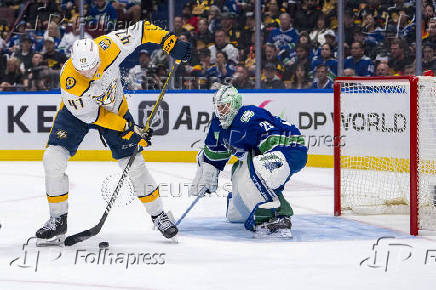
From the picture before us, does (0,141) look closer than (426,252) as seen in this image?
No

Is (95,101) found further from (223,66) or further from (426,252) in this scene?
(223,66)

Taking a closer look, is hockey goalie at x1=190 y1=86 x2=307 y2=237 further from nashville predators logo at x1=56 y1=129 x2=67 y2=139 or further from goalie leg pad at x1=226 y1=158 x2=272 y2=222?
nashville predators logo at x1=56 y1=129 x2=67 y2=139

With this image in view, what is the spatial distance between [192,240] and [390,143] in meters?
2.79

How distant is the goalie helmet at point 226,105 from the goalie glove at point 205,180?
30 cm

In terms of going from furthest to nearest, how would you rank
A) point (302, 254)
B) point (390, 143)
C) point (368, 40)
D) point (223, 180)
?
point (368, 40)
point (223, 180)
point (390, 143)
point (302, 254)

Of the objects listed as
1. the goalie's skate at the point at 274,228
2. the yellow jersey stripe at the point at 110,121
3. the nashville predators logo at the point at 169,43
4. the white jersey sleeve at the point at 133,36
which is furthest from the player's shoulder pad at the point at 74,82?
the goalie's skate at the point at 274,228

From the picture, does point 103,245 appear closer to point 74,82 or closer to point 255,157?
point 74,82

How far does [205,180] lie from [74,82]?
1046 mm

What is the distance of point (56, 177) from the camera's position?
13.4ft

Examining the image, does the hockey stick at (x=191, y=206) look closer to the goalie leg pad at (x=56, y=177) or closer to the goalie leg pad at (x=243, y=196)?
the goalie leg pad at (x=243, y=196)

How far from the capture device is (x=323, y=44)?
8.41m

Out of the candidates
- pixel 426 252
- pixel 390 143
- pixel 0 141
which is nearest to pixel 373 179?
pixel 390 143

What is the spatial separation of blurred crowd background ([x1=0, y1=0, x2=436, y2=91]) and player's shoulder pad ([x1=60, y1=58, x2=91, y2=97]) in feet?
15.0

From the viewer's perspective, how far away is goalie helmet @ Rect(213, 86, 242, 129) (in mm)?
4466
